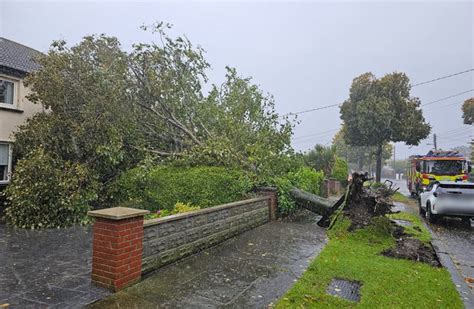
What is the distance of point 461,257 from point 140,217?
7.02m

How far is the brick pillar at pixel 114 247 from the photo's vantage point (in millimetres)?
4398

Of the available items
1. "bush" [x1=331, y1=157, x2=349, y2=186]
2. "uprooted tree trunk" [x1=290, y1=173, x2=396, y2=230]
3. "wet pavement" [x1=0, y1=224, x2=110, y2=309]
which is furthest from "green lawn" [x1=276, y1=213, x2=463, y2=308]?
"bush" [x1=331, y1=157, x2=349, y2=186]

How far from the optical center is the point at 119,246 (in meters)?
4.41

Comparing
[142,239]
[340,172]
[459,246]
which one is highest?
[340,172]

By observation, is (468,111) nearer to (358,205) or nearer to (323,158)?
(323,158)

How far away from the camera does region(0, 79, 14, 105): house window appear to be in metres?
11.4

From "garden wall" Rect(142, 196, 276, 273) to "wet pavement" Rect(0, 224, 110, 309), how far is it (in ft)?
3.41

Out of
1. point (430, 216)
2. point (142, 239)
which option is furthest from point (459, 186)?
point (142, 239)

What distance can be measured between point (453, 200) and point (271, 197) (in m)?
6.25

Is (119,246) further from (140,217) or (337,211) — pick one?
(337,211)

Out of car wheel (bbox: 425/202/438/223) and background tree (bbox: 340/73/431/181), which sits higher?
background tree (bbox: 340/73/431/181)

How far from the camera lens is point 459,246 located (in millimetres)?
8344

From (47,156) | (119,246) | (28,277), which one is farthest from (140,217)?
(47,156)

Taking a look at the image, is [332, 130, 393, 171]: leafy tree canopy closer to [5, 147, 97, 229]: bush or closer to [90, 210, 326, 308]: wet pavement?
[90, 210, 326, 308]: wet pavement
